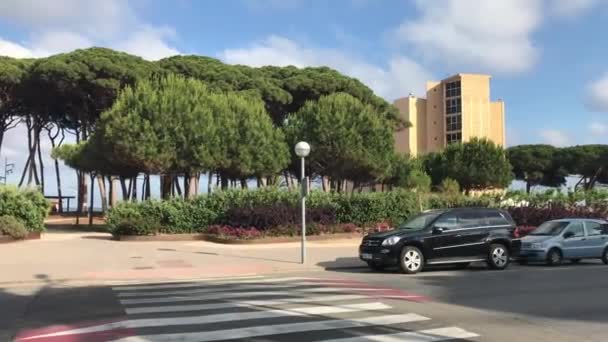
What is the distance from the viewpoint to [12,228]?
84.6 ft

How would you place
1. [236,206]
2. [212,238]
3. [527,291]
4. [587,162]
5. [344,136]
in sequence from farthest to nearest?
1. [587,162]
2. [344,136]
3. [236,206]
4. [212,238]
5. [527,291]

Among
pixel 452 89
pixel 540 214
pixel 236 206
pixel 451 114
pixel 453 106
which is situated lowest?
Result: pixel 540 214

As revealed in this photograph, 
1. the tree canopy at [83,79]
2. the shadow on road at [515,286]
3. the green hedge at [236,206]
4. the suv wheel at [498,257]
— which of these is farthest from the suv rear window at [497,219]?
the tree canopy at [83,79]

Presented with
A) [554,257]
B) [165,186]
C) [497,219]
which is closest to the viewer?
[497,219]

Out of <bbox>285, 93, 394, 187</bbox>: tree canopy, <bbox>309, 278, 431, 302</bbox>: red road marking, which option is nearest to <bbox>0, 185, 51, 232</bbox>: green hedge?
<bbox>309, 278, 431, 302</bbox>: red road marking

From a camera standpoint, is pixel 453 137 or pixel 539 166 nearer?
pixel 539 166

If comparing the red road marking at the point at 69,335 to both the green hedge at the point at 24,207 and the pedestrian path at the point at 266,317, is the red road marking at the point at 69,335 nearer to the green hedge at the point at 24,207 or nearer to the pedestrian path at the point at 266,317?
the pedestrian path at the point at 266,317

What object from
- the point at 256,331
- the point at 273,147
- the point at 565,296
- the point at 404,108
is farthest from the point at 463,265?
the point at 404,108

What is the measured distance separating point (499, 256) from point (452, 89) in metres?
87.2

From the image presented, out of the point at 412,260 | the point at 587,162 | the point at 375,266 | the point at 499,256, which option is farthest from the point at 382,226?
the point at 587,162

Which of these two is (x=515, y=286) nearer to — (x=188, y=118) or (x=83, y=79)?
(x=188, y=118)

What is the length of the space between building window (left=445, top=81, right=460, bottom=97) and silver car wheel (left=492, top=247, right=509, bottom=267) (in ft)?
281

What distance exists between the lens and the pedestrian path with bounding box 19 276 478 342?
324 inches

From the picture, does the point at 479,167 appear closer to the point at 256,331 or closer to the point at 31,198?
the point at 31,198
